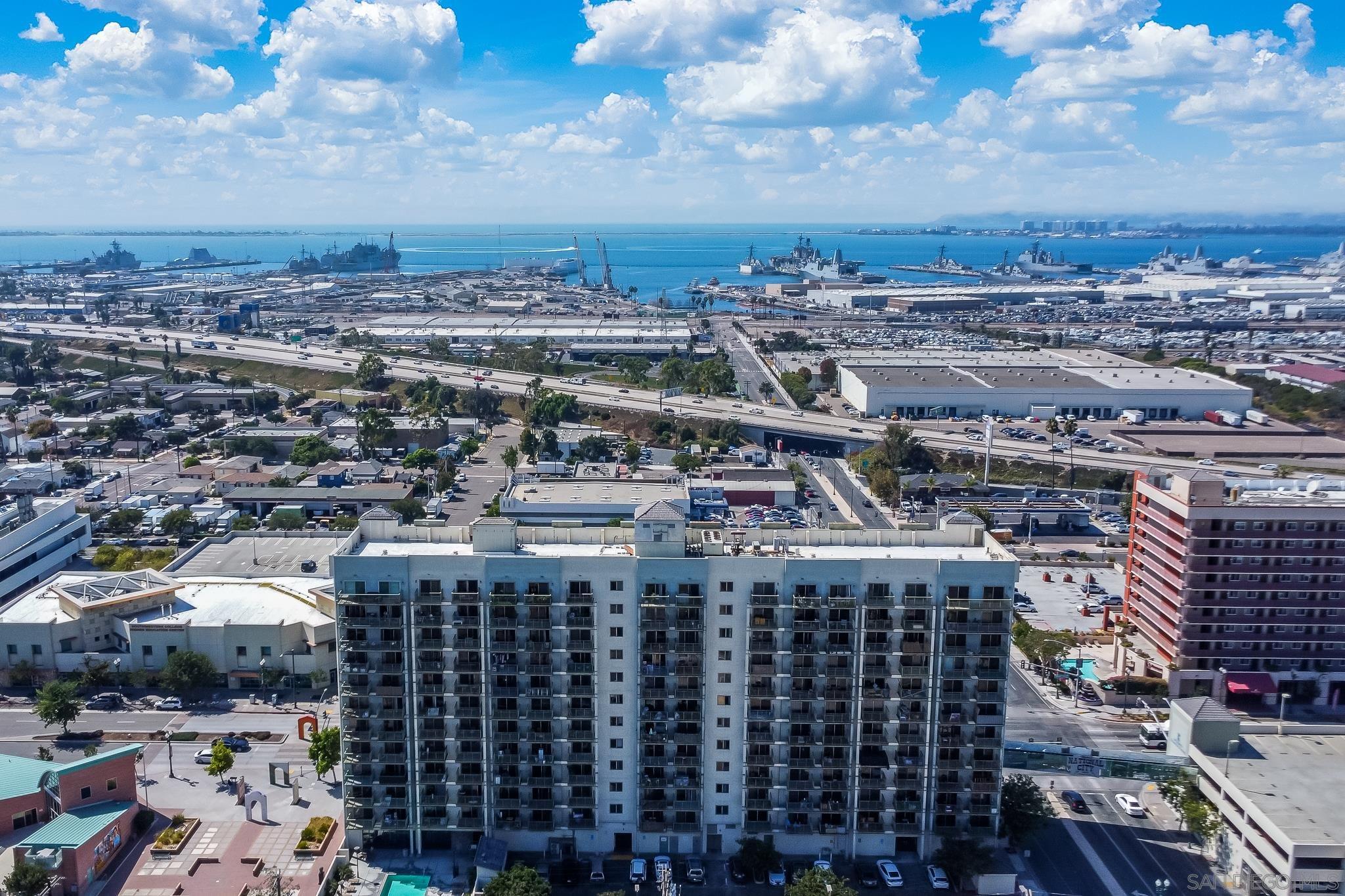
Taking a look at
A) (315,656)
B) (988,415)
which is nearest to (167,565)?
(315,656)

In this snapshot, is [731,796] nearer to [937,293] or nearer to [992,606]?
[992,606]

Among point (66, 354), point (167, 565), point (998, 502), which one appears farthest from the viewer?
point (66, 354)

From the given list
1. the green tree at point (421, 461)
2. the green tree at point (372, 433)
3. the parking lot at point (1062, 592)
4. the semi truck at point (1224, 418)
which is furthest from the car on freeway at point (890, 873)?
the semi truck at point (1224, 418)

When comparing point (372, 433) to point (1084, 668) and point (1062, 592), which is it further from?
point (1084, 668)

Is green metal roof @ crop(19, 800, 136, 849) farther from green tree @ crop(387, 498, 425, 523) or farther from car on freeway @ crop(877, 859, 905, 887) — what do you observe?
green tree @ crop(387, 498, 425, 523)

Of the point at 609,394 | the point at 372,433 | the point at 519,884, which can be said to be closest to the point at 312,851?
the point at 519,884

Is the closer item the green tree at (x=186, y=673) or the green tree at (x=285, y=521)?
the green tree at (x=186, y=673)

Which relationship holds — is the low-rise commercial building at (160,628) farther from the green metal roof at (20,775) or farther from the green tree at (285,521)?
the green tree at (285,521)
